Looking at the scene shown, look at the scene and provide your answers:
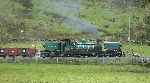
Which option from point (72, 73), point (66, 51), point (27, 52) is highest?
point (66, 51)

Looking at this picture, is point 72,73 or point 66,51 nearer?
point 72,73

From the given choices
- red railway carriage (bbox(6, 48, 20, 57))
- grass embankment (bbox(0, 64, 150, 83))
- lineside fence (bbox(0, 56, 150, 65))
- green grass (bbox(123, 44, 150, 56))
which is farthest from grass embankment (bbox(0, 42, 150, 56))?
grass embankment (bbox(0, 64, 150, 83))

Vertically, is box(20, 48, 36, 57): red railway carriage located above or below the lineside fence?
above

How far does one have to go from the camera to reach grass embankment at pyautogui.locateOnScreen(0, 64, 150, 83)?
53562 millimetres

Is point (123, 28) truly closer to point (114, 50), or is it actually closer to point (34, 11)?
point (34, 11)

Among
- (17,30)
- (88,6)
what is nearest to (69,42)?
(17,30)

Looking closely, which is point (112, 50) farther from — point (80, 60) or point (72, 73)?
point (72, 73)

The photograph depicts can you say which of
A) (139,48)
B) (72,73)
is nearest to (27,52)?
(72,73)

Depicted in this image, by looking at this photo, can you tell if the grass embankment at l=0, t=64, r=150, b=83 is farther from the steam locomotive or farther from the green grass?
the green grass

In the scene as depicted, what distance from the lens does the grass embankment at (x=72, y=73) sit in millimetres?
53562

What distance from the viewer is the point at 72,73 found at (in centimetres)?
6019

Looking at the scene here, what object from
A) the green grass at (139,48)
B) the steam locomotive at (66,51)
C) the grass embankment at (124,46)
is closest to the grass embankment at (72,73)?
the steam locomotive at (66,51)

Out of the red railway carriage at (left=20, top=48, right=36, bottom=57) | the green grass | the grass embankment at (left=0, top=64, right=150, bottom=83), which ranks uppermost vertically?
the red railway carriage at (left=20, top=48, right=36, bottom=57)

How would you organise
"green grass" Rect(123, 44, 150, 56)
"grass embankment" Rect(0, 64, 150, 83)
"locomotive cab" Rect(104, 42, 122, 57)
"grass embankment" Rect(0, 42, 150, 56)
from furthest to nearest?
"grass embankment" Rect(0, 42, 150, 56) < "green grass" Rect(123, 44, 150, 56) < "locomotive cab" Rect(104, 42, 122, 57) < "grass embankment" Rect(0, 64, 150, 83)
